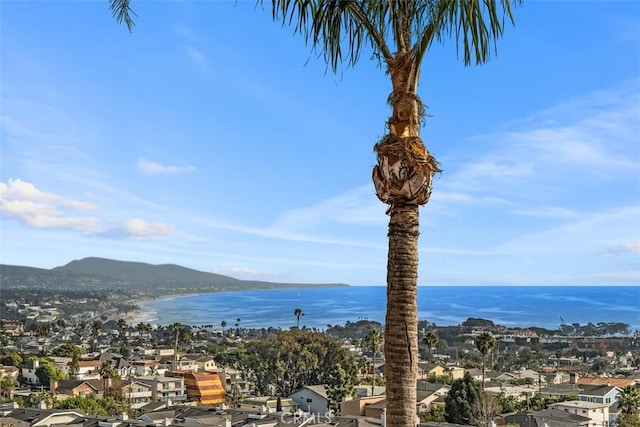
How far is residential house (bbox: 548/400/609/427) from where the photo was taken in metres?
40.1

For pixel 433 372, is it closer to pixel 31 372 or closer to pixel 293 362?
pixel 293 362

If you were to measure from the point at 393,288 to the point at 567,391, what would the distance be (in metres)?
54.0

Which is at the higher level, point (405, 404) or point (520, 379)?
point (405, 404)

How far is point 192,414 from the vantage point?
109 ft

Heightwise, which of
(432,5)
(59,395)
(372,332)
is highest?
(432,5)

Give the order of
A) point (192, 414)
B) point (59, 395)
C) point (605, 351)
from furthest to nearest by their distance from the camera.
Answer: point (605, 351) < point (59, 395) < point (192, 414)

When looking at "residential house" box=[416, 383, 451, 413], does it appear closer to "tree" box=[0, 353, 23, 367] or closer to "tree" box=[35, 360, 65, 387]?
"tree" box=[35, 360, 65, 387]

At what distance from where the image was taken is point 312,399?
4869 cm

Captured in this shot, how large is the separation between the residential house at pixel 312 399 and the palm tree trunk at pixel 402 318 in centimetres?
4173

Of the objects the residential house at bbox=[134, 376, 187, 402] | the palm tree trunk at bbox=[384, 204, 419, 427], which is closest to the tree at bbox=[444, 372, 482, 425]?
the residential house at bbox=[134, 376, 187, 402]

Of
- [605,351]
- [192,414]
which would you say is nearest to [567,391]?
[192,414]

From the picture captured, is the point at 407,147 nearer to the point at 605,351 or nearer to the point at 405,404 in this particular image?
the point at 405,404

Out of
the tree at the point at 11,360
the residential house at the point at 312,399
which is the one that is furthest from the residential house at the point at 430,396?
the tree at the point at 11,360

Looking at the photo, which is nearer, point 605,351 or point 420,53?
point 420,53
